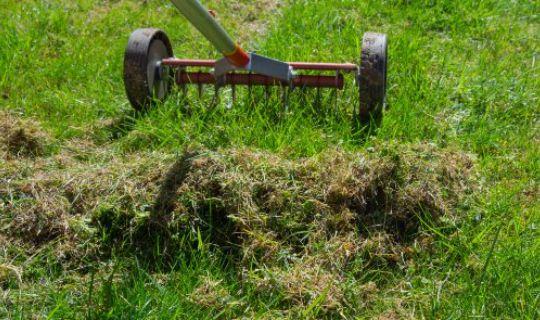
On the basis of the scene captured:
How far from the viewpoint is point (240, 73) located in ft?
13.7

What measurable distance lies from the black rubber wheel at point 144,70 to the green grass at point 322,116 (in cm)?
15

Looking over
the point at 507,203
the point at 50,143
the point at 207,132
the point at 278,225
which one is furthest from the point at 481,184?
the point at 50,143

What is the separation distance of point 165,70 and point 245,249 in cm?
167

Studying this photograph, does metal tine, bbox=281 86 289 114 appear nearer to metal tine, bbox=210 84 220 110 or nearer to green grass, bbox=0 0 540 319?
green grass, bbox=0 0 540 319

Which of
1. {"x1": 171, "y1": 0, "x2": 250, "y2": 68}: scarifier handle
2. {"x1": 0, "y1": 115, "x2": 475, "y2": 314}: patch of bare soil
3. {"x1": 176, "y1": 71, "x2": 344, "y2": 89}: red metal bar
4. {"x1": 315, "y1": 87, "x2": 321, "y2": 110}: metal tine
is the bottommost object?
{"x1": 0, "y1": 115, "x2": 475, "y2": 314}: patch of bare soil

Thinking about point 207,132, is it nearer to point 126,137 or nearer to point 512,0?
point 126,137

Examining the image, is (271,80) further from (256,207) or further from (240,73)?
(256,207)

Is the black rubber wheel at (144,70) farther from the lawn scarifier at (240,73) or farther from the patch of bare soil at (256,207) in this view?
the patch of bare soil at (256,207)

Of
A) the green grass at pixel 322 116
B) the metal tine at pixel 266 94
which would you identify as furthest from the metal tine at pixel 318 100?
the metal tine at pixel 266 94

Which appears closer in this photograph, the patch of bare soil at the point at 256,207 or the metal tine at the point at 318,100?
the patch of bare soil at the point at 256,207

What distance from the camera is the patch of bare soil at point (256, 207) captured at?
306cm

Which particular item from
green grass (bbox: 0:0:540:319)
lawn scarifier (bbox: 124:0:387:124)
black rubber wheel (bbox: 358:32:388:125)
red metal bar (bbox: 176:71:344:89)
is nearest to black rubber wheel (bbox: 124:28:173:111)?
lawn scarifier (bbox: 124:0:387:124)

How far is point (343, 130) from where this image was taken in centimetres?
395

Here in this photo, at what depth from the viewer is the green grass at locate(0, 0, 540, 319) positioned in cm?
283
